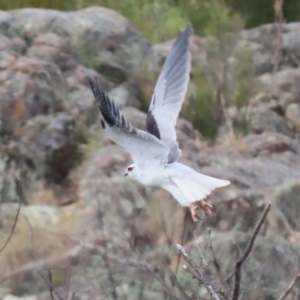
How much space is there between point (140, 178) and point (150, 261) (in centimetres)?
107

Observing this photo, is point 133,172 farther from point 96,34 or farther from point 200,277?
point 96,34

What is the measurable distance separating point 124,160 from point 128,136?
7.83 feet

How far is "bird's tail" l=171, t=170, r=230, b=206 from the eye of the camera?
2725mm

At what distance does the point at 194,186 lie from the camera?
9.17 ft

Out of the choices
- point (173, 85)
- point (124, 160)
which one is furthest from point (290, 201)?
point (173, 85)

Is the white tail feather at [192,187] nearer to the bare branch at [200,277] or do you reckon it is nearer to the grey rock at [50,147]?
the bare branch at [200,277]

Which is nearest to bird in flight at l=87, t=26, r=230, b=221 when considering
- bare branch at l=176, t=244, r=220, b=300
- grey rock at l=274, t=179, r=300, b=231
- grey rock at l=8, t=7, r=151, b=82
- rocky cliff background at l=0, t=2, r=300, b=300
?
rocky cliff background at l=0, t=2, r=300, b=300

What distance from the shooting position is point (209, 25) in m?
8.12

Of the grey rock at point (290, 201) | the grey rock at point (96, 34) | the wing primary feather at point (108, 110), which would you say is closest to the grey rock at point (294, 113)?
the grey rock at point (96, 34)

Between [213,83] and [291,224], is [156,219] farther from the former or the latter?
[213,83]

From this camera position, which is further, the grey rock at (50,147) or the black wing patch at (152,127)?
the grey rock at (50,147)

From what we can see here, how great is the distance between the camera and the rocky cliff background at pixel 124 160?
3.98 meters

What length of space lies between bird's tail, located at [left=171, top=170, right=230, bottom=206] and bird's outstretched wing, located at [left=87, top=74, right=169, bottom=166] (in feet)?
0.43

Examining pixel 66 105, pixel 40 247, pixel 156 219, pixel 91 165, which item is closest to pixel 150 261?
pixel 156 219
